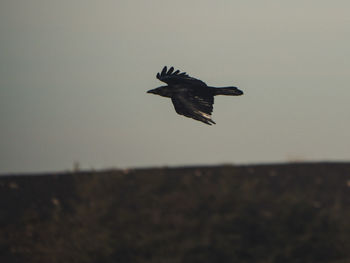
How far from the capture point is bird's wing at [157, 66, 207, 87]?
1516 centimetres

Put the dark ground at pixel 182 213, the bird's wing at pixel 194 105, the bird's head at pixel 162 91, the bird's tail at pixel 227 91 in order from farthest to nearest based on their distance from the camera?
the dark ground at pixel 182 213 < the bird's head at pixel 162 91 < the bird's tail at pixel 227 91 < the bird's wing at pixel 194 105

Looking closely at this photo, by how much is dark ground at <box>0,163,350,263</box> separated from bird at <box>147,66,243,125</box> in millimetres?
14307

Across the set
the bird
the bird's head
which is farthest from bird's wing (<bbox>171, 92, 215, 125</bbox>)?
the bird's head

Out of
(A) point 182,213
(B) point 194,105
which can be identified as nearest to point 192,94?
(B) point 194,105

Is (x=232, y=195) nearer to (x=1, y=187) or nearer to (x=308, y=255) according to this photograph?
(x=308, y=255)

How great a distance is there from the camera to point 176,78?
1573 cm

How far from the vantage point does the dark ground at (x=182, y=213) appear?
29641mm

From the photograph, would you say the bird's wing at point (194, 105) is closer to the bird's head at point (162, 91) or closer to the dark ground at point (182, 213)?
the bird's head at point (162, 91)

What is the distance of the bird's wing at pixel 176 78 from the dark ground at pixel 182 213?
1229cm

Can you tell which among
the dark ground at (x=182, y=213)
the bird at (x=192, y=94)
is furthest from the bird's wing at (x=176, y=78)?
the dark ground at (x=182, y=213)

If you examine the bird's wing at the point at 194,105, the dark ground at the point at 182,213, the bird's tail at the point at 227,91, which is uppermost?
the bird's tail at the point at 227,91

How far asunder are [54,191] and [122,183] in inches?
88.2

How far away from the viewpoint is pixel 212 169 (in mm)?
30859

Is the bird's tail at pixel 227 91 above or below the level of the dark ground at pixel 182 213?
above
